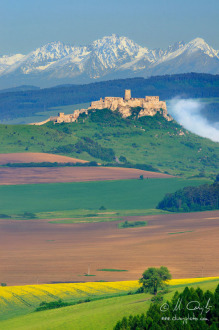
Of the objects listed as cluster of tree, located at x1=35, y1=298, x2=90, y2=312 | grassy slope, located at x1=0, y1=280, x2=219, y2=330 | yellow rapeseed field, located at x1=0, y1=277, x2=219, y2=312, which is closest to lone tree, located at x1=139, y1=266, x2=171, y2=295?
yellow rapeseed field, located at x1=0, y1=277, x2=219, y2=312

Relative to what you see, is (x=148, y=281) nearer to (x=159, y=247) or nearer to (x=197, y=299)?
(x=197, y=299)

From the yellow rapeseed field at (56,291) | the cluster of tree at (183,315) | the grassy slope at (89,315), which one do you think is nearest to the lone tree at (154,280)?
the yellow rapeseed field at (56,291)

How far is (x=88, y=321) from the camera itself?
8625 centimetres

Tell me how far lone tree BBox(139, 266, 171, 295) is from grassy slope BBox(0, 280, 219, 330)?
291cm

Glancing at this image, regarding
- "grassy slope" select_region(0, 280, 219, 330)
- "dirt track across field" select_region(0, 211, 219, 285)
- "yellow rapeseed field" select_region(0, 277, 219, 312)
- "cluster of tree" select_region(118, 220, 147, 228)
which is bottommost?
"grassy slope" select_region(0, 280, 219, 330)

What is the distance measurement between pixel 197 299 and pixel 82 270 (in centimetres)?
4812

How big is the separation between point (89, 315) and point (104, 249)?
2260 inches

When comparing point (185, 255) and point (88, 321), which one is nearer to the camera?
point (88, 321)

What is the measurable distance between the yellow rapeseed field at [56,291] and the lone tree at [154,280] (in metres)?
2.50

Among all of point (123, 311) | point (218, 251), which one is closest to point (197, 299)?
point (123, 311)

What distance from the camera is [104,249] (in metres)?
146

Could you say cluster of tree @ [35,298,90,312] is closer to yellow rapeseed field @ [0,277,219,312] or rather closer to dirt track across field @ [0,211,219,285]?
yellow rapeseed field @ [0,277,219,312]

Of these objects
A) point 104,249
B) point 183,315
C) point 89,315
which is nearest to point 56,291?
point 89,315

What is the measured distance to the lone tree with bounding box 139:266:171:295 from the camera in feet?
328
